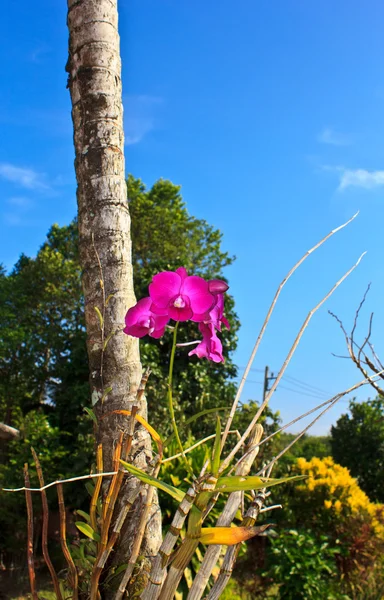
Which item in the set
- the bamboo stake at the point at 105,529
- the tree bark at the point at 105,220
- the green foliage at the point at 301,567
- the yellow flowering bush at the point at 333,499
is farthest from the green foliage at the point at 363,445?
the bamboo stake at the point at 105,529

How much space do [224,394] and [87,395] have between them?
1.89m

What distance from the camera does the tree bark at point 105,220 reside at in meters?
1.57

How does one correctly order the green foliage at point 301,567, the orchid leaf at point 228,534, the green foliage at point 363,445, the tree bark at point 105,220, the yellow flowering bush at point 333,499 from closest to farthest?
the orchid leaf at point 228,534
the tree bark at point 105,220
the green foliage at point 301,567
the yellow flowering bush at point 333,499
the green foliage at point 363,445

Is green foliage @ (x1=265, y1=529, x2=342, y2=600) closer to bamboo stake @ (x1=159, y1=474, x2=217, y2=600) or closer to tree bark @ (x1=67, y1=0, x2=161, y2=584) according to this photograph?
tree bark @ (x1=67, y1=0, x2=161, y2=584)

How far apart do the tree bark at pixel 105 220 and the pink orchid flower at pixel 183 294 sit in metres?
0.47

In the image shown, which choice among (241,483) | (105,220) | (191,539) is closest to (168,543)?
(191,539)

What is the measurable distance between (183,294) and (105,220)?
76 cm

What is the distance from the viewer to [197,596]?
0.88m

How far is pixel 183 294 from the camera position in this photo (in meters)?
1.06

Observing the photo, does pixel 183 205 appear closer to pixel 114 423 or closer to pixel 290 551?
pixel 290 551

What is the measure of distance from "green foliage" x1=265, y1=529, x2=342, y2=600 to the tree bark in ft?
12.9

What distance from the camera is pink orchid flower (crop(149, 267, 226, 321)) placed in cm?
105

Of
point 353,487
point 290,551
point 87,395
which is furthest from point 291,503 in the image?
point 87,395

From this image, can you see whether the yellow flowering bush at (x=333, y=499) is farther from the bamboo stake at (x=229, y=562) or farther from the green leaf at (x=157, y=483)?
the green leaf at (x=157, y=483)
